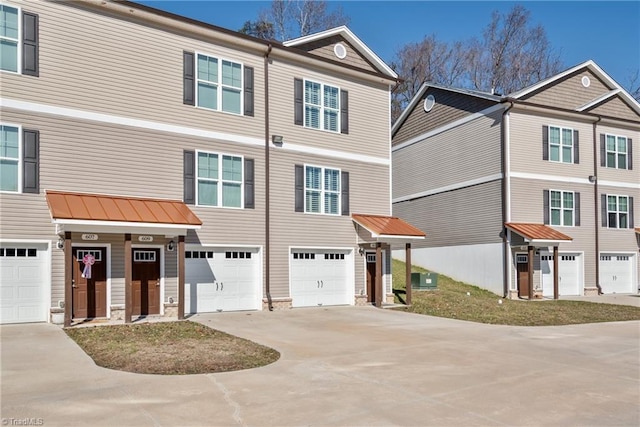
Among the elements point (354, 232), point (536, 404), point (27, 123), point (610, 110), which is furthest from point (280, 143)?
point (610, 110)

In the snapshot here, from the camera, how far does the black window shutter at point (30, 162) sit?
47.1 ft

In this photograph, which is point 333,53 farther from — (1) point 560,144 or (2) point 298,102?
(1) point 560,144

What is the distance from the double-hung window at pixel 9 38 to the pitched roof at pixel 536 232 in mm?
19381

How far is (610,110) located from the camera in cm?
2891

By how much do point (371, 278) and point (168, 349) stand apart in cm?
1138

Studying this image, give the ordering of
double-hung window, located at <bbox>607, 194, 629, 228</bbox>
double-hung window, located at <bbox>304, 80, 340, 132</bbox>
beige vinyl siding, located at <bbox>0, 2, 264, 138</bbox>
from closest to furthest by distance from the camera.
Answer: beige vinyl siding, located at <bbox>0, 2, 264, 138</bbox>
double-hung window, located at <bbox>304, 80, 340, 132</bbox>
double-hung window, located at <bbox>607, 194, 629, 228</bbox>

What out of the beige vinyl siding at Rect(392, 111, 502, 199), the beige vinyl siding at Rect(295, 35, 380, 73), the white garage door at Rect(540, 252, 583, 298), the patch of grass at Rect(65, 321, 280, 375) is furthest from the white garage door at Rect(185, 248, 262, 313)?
the white garage door at Rect(540, 252, 583, 298)

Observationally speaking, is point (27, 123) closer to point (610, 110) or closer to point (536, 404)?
point (536, 404)

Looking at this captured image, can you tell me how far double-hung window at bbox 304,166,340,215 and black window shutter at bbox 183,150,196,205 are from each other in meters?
4.17

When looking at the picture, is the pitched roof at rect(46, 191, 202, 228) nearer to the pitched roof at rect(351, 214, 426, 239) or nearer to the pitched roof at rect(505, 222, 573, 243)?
the pitched roof at rect(351, 214, 426, 239)

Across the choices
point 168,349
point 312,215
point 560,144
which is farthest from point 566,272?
point 168,349

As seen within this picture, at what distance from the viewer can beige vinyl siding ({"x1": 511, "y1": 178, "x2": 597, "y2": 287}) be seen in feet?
83.7

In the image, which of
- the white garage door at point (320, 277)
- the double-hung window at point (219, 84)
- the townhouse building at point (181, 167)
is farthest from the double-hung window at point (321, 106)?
the white garage door at point (320, 277)

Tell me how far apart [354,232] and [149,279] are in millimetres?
7668
